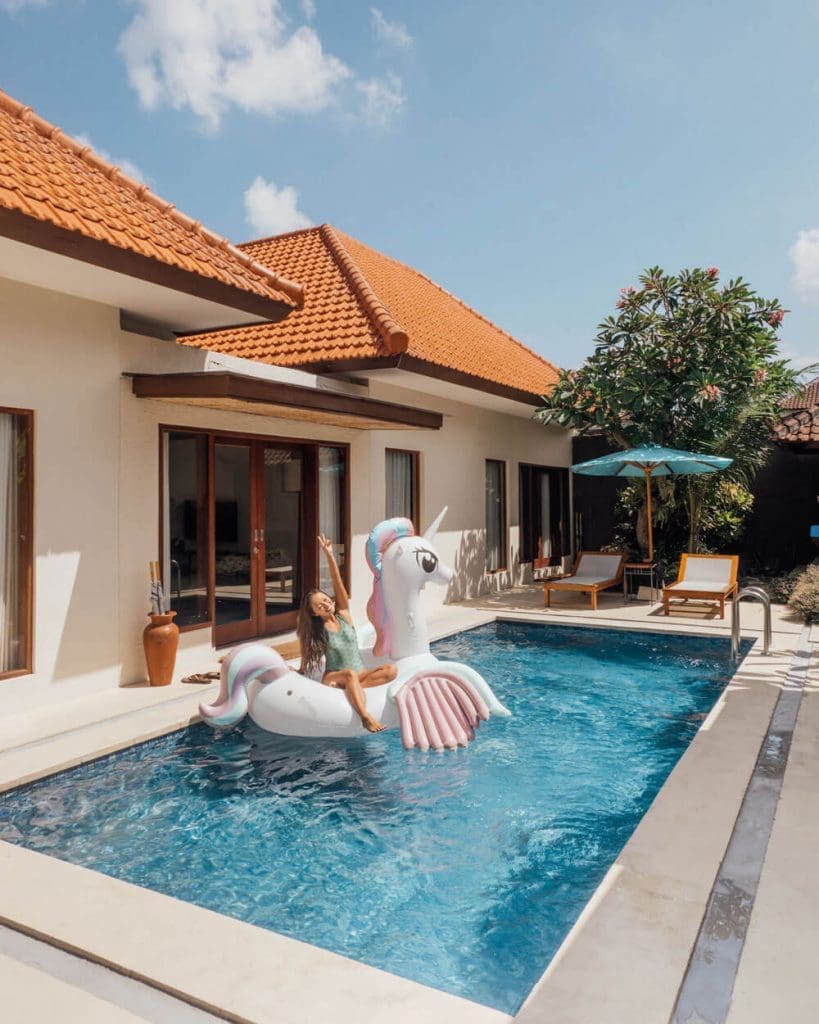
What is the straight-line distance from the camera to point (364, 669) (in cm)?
704

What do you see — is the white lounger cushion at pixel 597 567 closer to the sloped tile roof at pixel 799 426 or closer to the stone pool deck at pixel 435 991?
the sloped tile roof at pixel 799 426

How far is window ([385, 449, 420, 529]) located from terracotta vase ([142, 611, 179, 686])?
5326mm

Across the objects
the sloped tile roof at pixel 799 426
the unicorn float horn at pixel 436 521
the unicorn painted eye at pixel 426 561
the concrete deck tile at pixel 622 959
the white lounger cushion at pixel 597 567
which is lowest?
the concrete deck tile at pixel 622 959

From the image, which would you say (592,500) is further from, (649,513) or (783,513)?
(649,513)

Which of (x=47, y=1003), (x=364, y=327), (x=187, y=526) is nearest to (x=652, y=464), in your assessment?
(x=364, y=327)

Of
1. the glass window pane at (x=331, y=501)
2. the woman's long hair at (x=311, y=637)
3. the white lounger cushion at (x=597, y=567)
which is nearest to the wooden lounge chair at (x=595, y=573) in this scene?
the white lounger cushion at (x=597, y=567)

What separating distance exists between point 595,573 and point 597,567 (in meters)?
0.15

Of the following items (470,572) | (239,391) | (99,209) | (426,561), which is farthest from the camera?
(470,572)

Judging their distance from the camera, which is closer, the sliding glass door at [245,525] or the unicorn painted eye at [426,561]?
the unicorn painted eye at [426,561]

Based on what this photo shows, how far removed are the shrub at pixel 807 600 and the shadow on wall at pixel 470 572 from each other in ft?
18.7

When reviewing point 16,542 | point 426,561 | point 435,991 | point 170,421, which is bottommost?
point 435,991

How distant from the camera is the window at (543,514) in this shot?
17.5 m

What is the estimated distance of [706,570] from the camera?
44.1ft

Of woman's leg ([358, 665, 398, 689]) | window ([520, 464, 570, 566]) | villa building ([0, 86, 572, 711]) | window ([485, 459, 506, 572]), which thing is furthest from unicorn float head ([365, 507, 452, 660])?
window ([520, 464, 570, 566])
